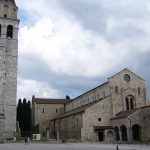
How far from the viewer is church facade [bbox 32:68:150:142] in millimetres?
47312

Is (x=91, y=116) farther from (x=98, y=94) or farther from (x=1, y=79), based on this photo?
(x=1, y=79)

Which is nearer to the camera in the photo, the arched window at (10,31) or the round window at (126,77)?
the round window at (126,77)

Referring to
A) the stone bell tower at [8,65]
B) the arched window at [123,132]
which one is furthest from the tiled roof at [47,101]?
the arched window at [123,132]

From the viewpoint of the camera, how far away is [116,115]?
52.5m

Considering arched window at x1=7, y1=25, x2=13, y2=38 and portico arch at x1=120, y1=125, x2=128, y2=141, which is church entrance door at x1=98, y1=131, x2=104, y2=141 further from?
arched window at x1=7, y1=25, x2=13, y2=38

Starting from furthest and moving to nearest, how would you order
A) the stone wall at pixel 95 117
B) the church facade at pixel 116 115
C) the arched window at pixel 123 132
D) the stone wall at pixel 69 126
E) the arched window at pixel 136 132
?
the stone wall at pixel 69 126 < the stone wall at pixel 95 117 < the arched window at pixel 123 132 < the arched window at pixel 136 132 < the church facade at pixel 116 115

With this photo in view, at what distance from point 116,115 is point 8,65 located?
2293 centimetres

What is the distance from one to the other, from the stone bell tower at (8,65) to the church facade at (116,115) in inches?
387

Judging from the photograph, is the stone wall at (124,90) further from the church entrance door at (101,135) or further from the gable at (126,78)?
the church entrance door at (101,135)

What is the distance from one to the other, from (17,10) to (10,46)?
8.36m

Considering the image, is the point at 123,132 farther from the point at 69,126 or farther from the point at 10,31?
the point at 10,31

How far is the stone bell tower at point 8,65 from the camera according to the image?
5300 cm

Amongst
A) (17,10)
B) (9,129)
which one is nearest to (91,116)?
(9,129)

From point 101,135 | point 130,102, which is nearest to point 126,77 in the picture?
point 130,102
